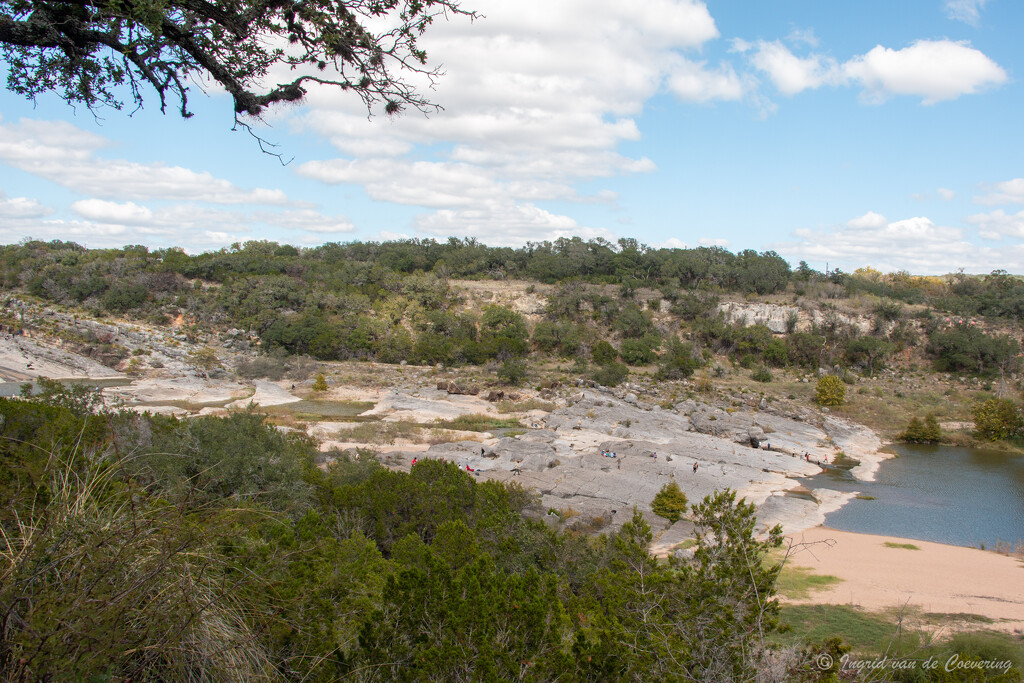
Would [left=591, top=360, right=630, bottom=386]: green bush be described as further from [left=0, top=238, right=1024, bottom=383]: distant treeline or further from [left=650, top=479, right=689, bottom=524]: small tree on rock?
[left=650, top=479, right=689, bottom=524]: small tree on rock

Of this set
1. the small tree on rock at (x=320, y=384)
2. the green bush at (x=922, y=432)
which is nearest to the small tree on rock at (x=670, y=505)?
the green bush at (x=922, y=432)

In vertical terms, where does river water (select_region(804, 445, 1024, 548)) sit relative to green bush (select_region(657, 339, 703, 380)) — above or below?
below

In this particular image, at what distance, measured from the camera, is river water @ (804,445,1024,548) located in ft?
63.7

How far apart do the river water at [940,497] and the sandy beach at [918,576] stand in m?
1.72

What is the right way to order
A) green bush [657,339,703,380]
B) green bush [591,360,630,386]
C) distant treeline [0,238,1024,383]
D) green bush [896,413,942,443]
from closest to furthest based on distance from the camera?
green bush [896,413,942,443], green bush [591,360,630,386], green bush [657,339,703,380], distant treeline [0,238,1024,383]

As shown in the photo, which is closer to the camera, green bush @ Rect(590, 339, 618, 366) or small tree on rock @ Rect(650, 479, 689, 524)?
small tree on rock @ Rect(650, 479, 689, 524)

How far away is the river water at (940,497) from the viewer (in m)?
19.4

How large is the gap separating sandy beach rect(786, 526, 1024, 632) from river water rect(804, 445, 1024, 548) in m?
1.72

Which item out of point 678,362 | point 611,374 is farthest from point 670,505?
point 678,362

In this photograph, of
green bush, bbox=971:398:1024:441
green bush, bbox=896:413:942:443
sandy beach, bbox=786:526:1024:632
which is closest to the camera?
sandy beach, bbox=786:526:1024:632

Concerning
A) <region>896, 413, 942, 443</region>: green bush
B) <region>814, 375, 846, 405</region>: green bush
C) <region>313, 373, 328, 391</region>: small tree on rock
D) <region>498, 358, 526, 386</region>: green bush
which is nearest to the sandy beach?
<region>896, 413, 942, 443</region>: green bush

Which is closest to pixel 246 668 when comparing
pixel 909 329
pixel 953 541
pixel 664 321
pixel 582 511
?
pixel 582 511

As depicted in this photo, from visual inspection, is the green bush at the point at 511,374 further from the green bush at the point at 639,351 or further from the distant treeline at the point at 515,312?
the green bush at the point at 639,351

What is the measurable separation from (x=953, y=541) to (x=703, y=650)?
18.9 meters
